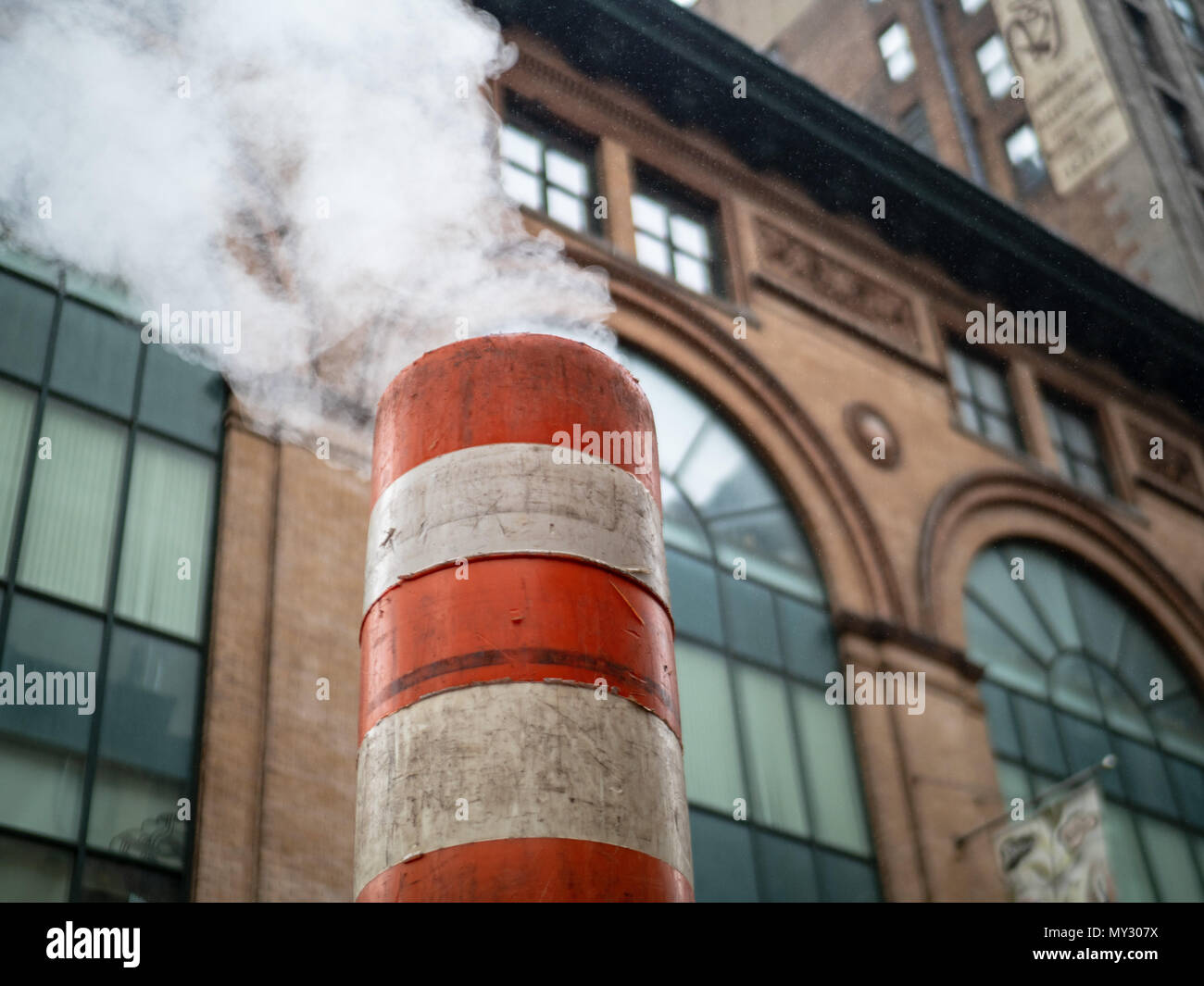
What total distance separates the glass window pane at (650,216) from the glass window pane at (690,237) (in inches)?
3.7

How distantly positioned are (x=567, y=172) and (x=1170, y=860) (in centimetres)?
912

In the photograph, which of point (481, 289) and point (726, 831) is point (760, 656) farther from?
point (481, 289)

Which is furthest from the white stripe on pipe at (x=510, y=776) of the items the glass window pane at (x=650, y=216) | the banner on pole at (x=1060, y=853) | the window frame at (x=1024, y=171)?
the window frame at (x=1024, y=171)

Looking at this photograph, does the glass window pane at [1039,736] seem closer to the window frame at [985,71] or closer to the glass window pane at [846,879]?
the glass window pane at [846,879]

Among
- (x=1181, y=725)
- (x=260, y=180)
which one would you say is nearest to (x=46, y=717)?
(x=260, y=180)

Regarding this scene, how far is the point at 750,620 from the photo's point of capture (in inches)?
527

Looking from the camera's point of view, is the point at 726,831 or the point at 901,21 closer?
the point at 726,831

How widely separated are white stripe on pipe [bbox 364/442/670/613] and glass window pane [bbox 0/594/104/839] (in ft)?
14.2

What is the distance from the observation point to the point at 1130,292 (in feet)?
64.0

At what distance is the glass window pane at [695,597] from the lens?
505 inches

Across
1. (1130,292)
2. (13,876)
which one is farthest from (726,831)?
(1130,292)
